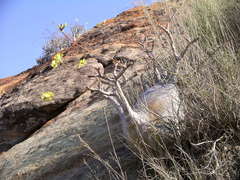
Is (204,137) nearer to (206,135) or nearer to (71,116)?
(206,135)

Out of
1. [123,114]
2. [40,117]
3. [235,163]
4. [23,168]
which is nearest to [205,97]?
[235,163]

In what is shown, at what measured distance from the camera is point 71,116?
199 inches

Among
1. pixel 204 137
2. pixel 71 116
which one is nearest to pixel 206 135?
pixel 204 137

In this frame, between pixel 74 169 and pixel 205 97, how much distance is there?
156 centimetres

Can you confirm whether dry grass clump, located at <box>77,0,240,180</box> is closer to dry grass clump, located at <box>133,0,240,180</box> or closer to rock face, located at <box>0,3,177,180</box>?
dry grass clump, located at <box>133,0,240,180</box>

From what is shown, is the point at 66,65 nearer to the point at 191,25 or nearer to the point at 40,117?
the point at 40,117

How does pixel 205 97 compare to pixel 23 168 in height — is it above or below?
above

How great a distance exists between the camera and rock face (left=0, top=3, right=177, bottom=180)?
3180 millimetres

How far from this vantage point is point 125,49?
603 centimetres

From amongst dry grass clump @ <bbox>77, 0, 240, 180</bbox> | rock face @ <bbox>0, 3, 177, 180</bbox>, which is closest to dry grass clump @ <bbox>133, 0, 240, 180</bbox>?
dry grass clump @ <bbox>77, 0, 240, 180</bbox>

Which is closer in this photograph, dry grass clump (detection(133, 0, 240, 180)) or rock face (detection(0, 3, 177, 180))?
dry grass clump (detection(133, 0, 240, 180))

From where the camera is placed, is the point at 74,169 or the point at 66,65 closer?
the point at 74,169

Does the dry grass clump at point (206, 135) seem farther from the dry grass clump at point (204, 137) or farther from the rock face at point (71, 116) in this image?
the rock face at point (71, 116)

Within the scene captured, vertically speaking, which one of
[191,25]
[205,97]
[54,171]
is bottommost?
[54,171]
